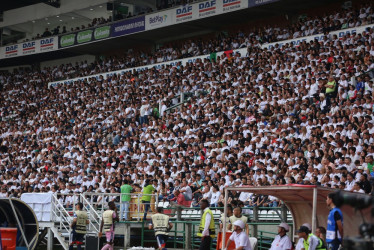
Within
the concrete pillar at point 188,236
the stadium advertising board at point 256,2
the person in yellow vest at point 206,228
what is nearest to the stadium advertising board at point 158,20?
the stadium advertising board at point 256,2

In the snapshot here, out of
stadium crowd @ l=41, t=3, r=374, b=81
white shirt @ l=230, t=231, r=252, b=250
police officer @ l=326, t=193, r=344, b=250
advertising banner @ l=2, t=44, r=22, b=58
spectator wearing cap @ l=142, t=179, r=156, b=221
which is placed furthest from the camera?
advertising banner @ l=2, t=44, r=22, b=58

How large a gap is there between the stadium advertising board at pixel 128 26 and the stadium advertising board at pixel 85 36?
0.66 metres

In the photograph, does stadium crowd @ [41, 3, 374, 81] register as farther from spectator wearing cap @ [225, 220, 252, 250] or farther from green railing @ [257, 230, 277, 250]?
spectator wearing cap @ [225, 220, 252, 250]

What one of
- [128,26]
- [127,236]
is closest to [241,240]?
[127,236]

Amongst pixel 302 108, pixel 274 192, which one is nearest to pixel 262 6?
pixel 302 108

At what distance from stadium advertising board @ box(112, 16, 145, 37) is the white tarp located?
16.7m

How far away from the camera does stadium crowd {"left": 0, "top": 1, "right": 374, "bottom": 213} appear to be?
1877 cm

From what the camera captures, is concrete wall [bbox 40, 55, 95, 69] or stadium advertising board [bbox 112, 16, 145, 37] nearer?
stadium advertising board [bbox 112, 16, 145, 37]

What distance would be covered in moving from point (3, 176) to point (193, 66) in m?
10.2

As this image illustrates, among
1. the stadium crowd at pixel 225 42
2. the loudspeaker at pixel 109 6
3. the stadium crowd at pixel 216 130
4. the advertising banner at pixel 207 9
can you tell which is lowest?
the stadium crowd at pixel 216 130

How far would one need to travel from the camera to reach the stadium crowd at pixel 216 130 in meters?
18.8

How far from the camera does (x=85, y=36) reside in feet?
130

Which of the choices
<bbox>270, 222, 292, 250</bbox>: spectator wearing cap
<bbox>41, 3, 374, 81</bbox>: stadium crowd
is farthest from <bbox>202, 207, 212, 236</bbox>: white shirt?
<bbox>41, 3, 374, 81</bbox>: stadium crowd

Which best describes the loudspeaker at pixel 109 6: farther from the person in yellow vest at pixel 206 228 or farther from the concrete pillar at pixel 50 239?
the person in yellow vest at pixel 206 228
